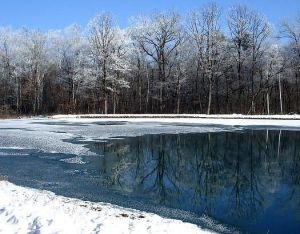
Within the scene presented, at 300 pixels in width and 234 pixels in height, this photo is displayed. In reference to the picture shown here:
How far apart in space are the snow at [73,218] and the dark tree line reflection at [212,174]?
2040 millimetres

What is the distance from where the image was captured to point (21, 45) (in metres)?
77.4

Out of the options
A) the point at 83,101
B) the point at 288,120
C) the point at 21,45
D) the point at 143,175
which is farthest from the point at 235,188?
the point at 21,45

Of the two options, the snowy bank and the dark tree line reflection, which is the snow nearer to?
the dark tree line reflection

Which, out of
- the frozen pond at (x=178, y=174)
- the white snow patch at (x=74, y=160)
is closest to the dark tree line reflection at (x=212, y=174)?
the frozen pond at (x=178, y=174)

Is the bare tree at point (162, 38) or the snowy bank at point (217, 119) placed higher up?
the bare tree at point (162, 38)

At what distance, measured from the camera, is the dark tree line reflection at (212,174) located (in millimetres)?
12875

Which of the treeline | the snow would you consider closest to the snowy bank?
the treeline

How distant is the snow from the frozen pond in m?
1.14

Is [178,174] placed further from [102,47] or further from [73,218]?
[102,47]

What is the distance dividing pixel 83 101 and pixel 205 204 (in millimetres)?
64824

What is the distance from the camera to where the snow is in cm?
934

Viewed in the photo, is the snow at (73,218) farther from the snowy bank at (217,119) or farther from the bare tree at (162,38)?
the bare tree at (162,38)

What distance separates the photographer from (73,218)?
32.6 ft

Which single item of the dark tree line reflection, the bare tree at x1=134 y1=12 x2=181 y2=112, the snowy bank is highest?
the bare tree at x1=134 y1=12 x2=181 y2=112
